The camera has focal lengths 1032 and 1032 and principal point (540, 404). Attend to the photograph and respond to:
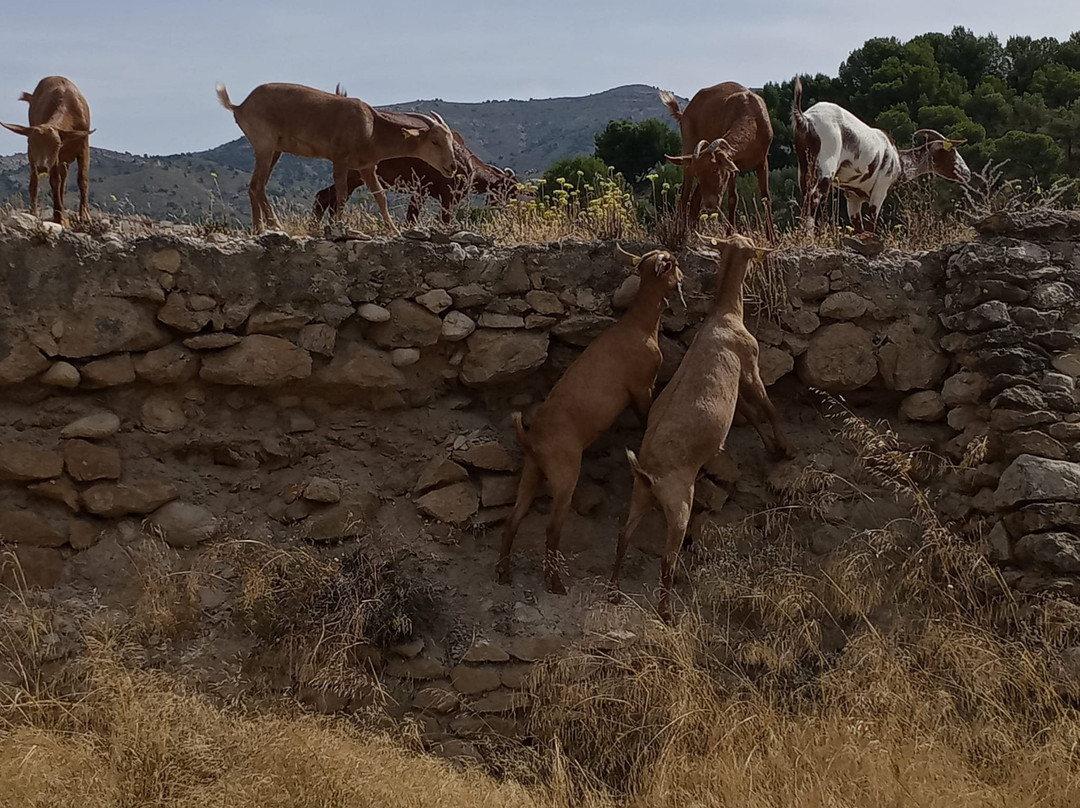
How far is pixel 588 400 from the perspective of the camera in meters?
6.04

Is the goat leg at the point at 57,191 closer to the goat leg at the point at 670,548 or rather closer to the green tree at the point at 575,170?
the goat leg at the point at 670,548

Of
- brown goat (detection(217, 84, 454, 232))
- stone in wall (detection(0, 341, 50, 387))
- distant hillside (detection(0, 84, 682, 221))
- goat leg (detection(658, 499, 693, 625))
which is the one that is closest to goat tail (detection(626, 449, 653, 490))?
goat leg (detection(658, 499, 693, 625))

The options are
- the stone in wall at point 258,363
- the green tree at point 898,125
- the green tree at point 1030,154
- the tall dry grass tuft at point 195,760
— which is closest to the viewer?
the tall dry grass tuft at point 195,760

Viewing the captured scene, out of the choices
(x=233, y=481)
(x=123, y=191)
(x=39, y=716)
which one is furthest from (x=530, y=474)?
(x=123, y=191)

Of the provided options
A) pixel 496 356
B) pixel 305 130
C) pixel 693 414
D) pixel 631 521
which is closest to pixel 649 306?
pixel 693 414

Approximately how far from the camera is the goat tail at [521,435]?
5.88m

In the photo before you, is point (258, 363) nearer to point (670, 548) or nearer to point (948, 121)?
point (670, 548)

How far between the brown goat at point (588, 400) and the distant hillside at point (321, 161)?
14.7 m

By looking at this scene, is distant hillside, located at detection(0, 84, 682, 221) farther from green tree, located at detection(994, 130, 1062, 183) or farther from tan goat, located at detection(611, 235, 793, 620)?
tan goat, located at detection(611, 235, 793, 620)

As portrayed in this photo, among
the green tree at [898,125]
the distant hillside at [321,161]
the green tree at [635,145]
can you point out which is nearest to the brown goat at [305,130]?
the green tree at [898,125]

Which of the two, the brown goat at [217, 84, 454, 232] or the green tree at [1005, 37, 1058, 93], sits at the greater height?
the green tree at [1005, 37, 1058, 93]

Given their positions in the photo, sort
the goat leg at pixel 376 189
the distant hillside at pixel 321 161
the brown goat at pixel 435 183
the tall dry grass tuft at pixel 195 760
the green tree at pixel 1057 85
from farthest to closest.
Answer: the distant hillside at pixel 321 161 → the green tree at pixel 1057 85 → the brown goat at pixel 435 183 → the goat leg at pixel 376 189 → the tall dry grass tuft at pixel 195 760

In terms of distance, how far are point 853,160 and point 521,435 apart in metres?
4.17

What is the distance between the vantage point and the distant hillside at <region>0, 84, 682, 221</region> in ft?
99.7
